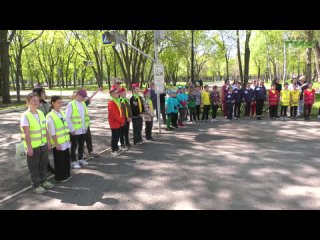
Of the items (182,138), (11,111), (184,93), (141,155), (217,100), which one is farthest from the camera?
(11,111)

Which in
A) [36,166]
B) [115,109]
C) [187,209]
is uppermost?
[115,109]

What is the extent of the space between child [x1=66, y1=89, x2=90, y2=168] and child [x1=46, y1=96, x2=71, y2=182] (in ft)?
2.50

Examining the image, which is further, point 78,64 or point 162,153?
point 78,64

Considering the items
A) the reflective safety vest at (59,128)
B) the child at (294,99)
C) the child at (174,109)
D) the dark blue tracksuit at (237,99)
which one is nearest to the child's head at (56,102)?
the reflective safety vest at (59,128)

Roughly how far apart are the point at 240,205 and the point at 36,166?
386 cm

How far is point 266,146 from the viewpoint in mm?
9156

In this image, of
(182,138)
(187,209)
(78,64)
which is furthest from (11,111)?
(78,64)

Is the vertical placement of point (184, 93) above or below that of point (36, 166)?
above

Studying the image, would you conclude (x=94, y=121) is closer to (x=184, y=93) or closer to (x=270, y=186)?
(x=184, y=93)

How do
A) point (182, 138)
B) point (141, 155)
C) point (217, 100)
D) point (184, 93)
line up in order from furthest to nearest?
1. point (217, 100)
2. point (184, 93)
3. point (182, 138)
4. point (141, 155)

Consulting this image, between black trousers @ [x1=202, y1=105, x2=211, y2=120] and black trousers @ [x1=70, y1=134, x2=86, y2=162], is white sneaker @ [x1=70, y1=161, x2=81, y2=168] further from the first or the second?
black trousers @ [x1=202, y1=105, x2=211, y2=120]

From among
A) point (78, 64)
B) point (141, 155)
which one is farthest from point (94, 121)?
point (78, 64)

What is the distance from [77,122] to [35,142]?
1657mm

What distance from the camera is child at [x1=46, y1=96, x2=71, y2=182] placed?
20.7 ft
